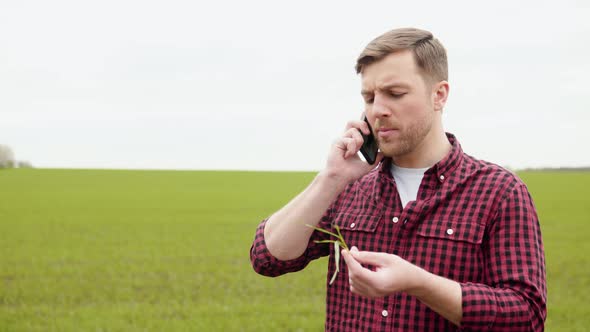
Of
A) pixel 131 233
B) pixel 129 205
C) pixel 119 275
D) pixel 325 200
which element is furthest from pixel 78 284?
pixel 129 205

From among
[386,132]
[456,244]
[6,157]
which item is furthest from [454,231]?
[6,157]

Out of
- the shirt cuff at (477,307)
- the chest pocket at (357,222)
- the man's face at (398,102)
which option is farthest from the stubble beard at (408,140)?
the shirt cuff at (477,307)

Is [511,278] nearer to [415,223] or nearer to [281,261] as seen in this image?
[415,223]

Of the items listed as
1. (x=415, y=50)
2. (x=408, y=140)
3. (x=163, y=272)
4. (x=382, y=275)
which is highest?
(x=415, y=50)

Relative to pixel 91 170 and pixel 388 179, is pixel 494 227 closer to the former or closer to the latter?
pixel 388 179

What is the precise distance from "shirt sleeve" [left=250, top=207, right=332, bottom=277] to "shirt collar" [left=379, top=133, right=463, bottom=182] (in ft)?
1.28

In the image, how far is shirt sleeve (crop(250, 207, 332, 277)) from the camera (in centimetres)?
309

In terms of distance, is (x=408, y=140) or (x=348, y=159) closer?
(x=408, y=140)

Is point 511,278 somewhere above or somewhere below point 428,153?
below

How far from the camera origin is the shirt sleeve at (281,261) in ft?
10.1

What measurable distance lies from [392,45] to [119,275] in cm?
1114

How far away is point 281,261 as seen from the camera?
3.06 metres

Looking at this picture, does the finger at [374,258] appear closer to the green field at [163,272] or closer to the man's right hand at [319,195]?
the man's right hand at [319,195]

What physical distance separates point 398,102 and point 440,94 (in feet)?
0.82
